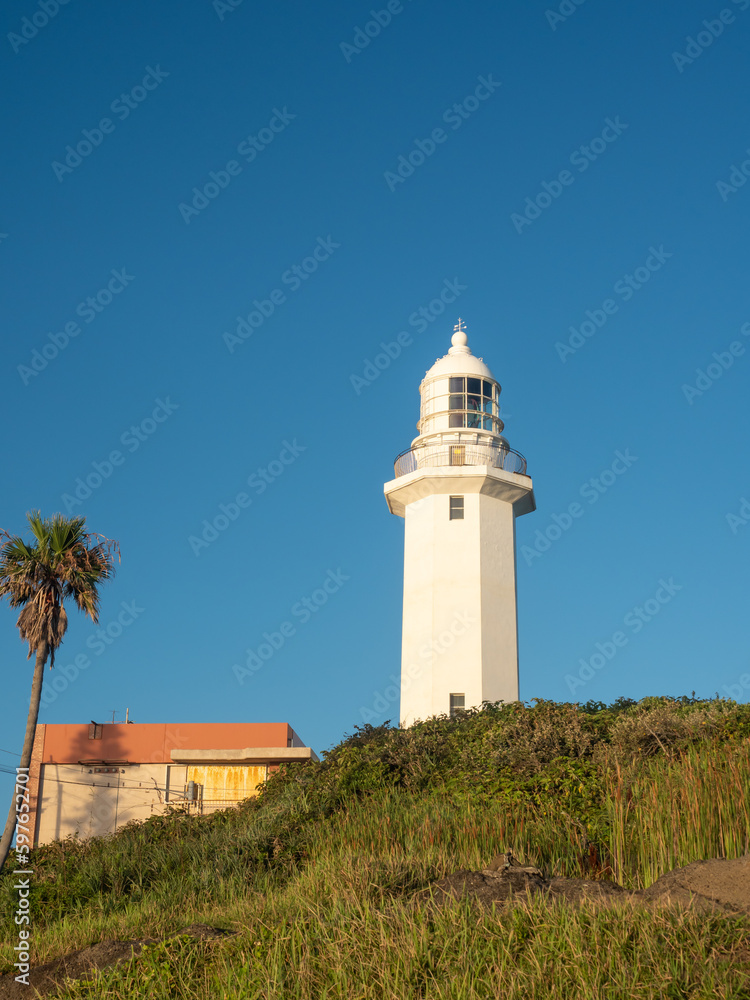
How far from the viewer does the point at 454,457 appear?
28.2 metres

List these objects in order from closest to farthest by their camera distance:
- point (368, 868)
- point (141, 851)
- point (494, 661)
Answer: point (368, 868) < point (141, 851) < point (494, 661)

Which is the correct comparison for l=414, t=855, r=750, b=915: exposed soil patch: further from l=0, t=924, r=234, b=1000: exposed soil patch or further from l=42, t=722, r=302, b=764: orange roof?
l=42, t=722, r=302, b=764: orange roof

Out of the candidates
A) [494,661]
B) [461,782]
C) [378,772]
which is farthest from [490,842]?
[494,661]

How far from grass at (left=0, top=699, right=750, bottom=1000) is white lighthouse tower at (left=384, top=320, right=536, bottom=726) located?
580 cm

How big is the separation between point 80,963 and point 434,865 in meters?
3.33

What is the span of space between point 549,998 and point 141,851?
10399 mm

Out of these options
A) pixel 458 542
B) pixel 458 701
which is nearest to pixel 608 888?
pixel 458 701

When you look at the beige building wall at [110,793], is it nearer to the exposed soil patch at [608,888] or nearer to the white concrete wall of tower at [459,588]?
the white concrete wall of tower at [459,588]

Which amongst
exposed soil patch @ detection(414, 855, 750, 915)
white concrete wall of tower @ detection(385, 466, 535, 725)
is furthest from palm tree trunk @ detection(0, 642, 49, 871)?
exposed soil patch @ detection(414, 855, 750, 915)

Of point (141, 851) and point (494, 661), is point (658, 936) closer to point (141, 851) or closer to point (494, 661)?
point (141, 851)

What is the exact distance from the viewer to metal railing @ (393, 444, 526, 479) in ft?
92.6

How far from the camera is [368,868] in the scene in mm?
8750

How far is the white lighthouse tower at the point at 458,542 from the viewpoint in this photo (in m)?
25.6

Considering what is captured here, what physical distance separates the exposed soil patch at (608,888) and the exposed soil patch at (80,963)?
185 cm
